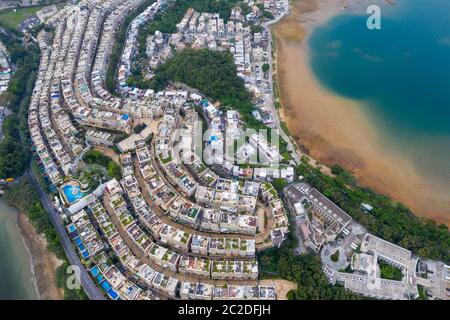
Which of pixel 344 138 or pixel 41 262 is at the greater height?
pixel 344 138

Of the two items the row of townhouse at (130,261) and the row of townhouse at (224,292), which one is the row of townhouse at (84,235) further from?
the row of townhouse at (224,292)

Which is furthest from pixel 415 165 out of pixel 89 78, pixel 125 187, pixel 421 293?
pixel 89 78

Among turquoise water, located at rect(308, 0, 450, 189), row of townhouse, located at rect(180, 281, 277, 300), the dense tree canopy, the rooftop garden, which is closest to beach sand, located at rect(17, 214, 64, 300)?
the dense tree canopy

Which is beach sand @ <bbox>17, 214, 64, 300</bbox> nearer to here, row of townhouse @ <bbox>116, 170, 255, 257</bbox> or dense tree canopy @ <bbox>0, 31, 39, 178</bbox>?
dense tree canopy @ <bbox>0, 31, 39, 178</bbox>

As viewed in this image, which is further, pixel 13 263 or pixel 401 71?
pixel 401 71

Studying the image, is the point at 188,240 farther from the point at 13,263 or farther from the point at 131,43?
the point at 131,43

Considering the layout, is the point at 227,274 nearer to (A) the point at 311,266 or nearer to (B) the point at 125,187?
(A) the point at 311,266

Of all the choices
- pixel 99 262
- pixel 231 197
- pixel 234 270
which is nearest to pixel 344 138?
pixel 231 197
